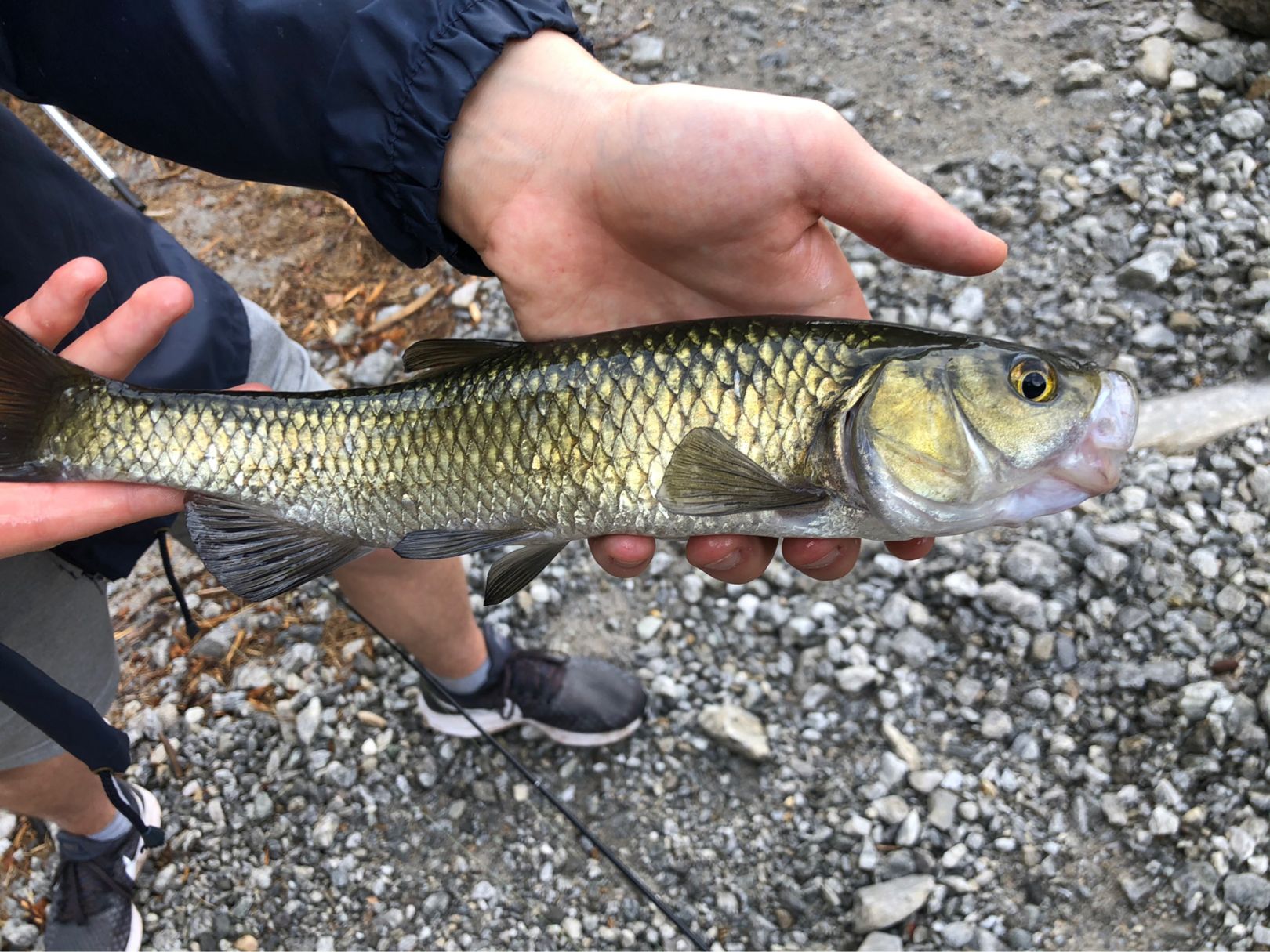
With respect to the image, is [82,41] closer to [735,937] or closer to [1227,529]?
[735,937]

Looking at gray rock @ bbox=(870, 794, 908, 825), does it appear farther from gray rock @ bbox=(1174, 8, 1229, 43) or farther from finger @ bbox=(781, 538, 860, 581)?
gray rock @ bbox=(1174, 8, 1229, 43)

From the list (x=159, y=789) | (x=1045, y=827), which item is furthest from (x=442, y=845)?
(x=1045, y=827)

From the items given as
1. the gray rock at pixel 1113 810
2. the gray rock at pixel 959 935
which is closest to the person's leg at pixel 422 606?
the gray rock at pixel 959 935

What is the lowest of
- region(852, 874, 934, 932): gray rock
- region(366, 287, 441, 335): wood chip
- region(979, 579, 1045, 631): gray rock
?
region(852, 874, 934, 932): gray rock

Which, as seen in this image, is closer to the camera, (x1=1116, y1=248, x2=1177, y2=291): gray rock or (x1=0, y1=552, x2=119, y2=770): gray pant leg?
(x1=0, y1=552, x2=119, y2=770): gray pant leg

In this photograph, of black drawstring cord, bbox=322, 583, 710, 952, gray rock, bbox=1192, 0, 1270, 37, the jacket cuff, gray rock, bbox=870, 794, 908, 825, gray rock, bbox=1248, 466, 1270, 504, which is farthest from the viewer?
gray rock, bbox=1192, 0, 1270, 37

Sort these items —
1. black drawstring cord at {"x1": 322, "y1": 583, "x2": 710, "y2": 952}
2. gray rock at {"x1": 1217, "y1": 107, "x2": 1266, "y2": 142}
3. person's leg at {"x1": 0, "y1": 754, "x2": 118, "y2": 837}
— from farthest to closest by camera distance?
gray rock at {"x1": 1217, "y1": 107, "x2": 1266, "y2": 142}
black drawstring cord at {"x1": 322, "y1": 583, "x2": 710, "y2": 952}
person's leg at {"x1": 0, "y1": 754, "x2": 118, "y2": 837}

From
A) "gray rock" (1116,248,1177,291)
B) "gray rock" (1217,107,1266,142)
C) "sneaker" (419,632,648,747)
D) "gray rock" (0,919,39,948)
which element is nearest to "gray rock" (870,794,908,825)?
"sneaker" (419,632,648,747)
